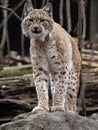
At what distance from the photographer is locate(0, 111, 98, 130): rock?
6824mm

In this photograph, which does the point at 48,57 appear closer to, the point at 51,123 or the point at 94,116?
the point at 94,116

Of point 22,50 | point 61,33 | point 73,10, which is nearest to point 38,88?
point 61,33

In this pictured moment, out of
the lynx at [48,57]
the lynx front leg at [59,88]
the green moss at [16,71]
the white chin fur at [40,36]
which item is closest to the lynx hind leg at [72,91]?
the lynx at [48,57]

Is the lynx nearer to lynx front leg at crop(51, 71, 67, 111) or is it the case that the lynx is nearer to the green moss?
lynx front leg at crop(51, 71, 67, 111)

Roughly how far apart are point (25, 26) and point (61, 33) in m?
0.50

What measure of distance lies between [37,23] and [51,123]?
3.51ft

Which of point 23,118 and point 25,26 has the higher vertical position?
point 25,26

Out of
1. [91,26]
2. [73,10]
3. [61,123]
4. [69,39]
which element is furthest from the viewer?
[91,26]

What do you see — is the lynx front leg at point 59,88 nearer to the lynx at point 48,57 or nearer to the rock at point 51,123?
the lynx at point 48,57

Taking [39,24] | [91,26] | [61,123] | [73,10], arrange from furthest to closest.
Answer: [91,26] < [73,10] < [39,24] < [61,123]

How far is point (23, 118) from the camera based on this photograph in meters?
7.05

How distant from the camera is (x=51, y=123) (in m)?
6.86

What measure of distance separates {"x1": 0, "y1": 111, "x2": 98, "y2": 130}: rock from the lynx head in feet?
2.84

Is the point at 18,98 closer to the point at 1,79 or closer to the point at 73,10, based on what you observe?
the point at 1,79
